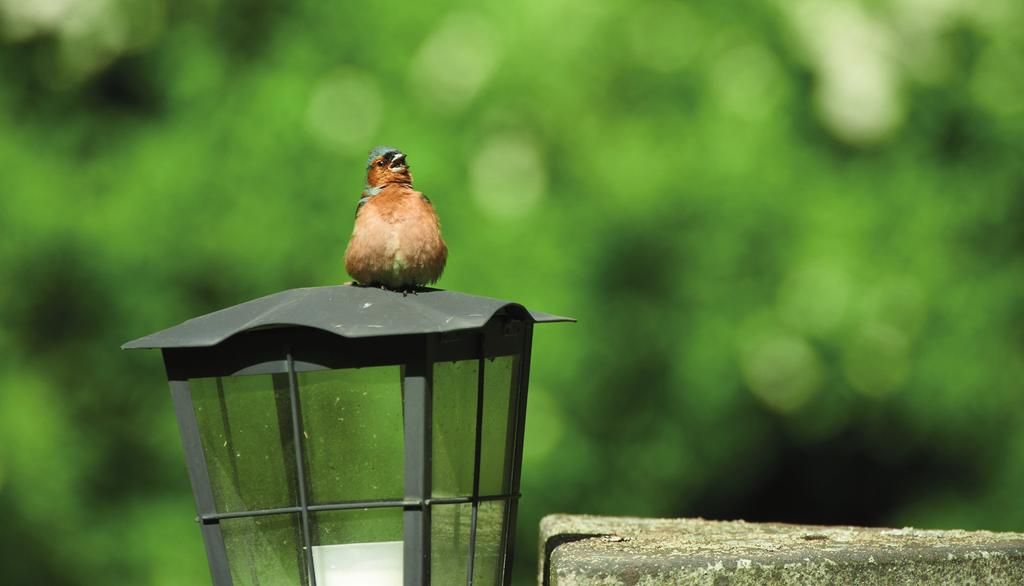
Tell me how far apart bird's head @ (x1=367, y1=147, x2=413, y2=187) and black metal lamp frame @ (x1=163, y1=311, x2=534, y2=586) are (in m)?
0.45

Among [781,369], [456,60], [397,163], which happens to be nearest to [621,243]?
[781,369]

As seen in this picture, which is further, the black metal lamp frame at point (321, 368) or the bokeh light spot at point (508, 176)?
the bokeh light spot at point (508, 176)

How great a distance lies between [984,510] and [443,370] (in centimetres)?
355

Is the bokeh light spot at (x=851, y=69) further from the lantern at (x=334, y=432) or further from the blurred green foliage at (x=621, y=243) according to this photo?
the lantern at (x=334, y=432)

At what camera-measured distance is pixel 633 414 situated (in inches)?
203

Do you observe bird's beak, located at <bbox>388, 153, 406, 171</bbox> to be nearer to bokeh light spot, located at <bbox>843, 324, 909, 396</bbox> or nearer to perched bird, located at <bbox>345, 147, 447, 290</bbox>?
perched bird, located at <bbox>345, 147, 447, 290</bbox>

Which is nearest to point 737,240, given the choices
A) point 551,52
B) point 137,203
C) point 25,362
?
point 551,52

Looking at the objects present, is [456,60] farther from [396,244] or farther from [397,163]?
[396,244]

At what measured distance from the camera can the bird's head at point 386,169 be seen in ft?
9.04

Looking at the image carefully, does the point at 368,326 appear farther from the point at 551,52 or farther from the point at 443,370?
the point at 551,52

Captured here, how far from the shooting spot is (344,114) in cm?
515

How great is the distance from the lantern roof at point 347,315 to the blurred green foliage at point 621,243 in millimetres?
2569

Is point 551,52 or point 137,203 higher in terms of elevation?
point 551,52

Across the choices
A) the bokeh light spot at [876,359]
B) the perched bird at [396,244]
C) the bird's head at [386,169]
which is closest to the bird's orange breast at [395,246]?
the perched bird at [396,244]
